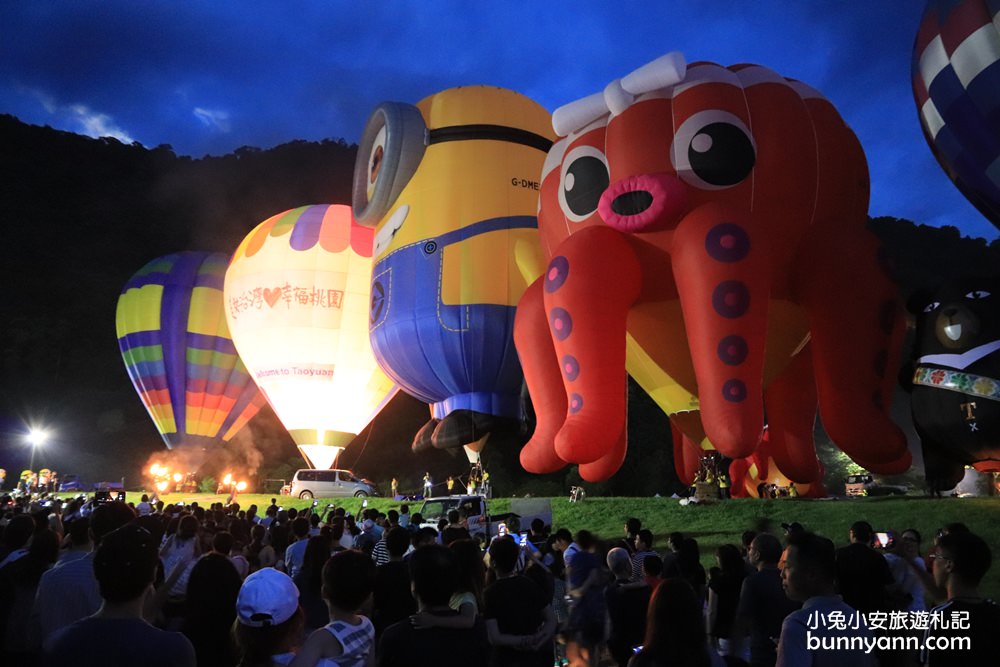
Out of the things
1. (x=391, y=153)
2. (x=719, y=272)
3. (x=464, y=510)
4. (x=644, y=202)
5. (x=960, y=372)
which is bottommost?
(x=464, y=510)

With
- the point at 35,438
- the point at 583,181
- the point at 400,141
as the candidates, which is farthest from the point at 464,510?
the point at 35,438

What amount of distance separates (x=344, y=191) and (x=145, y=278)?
2518cm

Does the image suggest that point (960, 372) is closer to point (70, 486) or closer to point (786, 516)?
point (786, 516)

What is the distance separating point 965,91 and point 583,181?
4.35 meters

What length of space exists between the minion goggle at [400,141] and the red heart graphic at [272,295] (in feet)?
12.3

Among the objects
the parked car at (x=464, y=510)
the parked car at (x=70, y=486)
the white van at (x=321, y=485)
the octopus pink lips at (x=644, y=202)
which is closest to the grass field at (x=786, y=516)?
the parked car at (x=464, y=510)

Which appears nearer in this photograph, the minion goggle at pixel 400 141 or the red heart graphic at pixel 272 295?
the minion goggle at pixel 400 141

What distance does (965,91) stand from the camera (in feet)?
26.3

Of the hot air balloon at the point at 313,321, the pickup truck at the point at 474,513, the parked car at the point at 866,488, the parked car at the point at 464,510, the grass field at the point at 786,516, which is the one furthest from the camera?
the parked car at the point at 866,488

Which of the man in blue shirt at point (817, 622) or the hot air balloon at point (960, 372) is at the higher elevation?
the hot air balloon at point (960, 372)

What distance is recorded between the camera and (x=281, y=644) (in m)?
1.78

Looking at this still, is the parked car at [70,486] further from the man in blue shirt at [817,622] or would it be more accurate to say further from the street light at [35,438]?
the man in blue shirt at [817,622]

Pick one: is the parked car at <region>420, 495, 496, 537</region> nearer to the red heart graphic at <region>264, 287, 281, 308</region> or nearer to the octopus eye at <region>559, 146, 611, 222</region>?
the octopus eye at <region>559, 146, 611, 222</region>

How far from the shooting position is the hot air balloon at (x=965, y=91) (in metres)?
7.67
